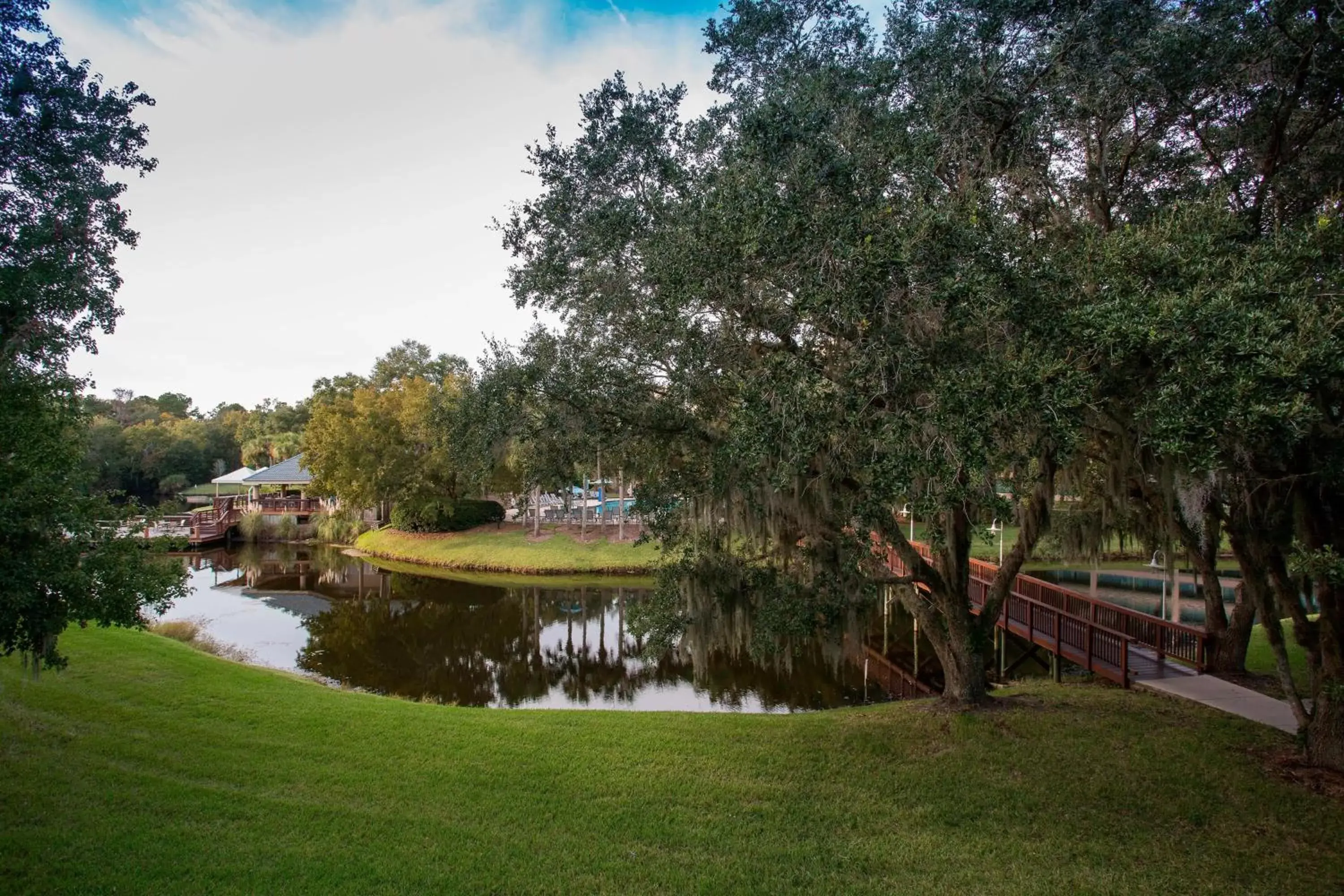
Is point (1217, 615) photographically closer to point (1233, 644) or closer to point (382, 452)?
point (1233, 644)

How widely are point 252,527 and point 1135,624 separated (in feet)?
113

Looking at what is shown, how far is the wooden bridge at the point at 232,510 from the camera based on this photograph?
97.8 feet

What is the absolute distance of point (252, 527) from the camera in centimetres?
3206

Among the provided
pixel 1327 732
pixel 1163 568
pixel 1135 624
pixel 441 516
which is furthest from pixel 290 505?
pixel 1327 732

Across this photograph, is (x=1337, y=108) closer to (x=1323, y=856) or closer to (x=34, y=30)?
(x=1323, y=856)

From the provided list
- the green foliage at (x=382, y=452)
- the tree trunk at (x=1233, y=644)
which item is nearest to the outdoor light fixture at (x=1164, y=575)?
the tree trunk at (x=1233, y=644)

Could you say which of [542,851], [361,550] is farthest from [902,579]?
[361,550]

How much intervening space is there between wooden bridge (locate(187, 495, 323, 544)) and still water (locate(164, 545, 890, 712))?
7.55 metres

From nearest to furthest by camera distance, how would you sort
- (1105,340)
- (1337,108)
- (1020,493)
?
(1105,340) < (1020,493) < (1337,108)

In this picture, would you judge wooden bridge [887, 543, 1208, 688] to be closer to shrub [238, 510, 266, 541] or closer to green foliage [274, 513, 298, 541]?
green foliage [274, 513, 298, 541]

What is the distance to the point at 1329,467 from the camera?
4.33 meters

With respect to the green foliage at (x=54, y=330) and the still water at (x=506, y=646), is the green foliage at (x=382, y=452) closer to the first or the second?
the still water at (x=506, y=646)

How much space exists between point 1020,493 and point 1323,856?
333 cm

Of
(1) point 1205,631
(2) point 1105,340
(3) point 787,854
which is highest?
(2) point 1105,340
